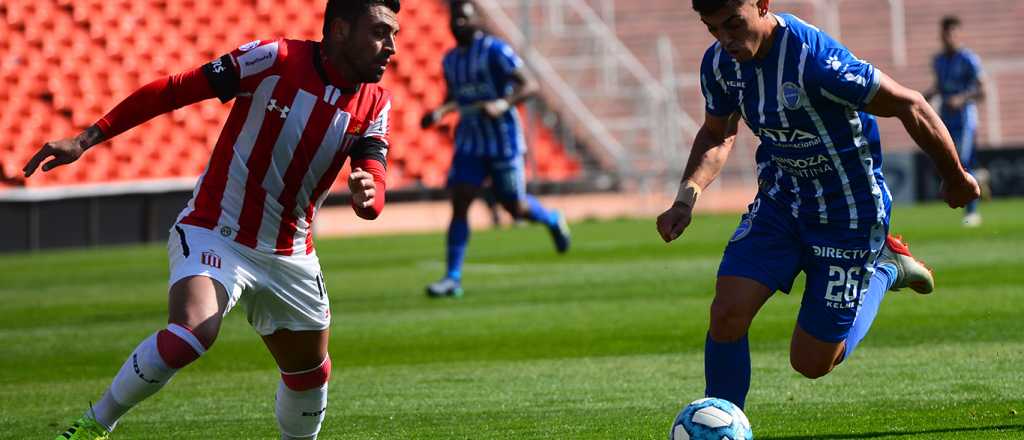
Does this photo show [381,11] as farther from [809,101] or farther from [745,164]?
[745,164]

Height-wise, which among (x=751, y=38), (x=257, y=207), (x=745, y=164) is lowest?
(x=745, y=164)

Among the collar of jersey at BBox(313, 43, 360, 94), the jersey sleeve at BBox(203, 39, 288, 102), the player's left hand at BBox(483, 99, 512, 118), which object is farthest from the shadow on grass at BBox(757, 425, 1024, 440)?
the player's left hand at BBox(483, 99, 512, 118)

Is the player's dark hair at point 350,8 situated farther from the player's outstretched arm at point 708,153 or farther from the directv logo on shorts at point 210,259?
the player's outstretched arm at point 708,153

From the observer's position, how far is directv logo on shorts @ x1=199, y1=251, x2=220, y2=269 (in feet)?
16.7

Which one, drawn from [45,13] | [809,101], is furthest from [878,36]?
[809,101]

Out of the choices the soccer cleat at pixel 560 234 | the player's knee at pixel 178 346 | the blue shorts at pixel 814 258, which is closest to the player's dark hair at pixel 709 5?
the blue shorts at pixel 814 258

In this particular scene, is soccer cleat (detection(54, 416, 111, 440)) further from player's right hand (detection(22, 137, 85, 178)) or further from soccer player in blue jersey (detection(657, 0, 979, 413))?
soccer player in blue jersey (detection(657, 0, 979, 413))

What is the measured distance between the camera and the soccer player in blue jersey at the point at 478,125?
11.9m

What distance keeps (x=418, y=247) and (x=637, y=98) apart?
357 inches

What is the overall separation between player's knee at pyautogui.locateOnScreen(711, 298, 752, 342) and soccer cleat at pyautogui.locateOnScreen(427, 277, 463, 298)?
6.57 m

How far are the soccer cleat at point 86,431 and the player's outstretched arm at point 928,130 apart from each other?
278cm

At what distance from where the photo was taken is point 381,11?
5.21m

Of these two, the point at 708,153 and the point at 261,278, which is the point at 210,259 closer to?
the point at 261,278

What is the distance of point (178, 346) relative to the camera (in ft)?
15.8
